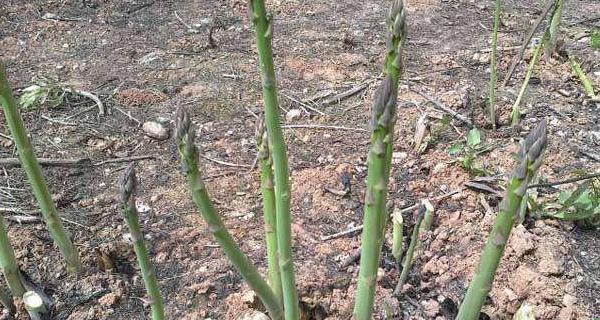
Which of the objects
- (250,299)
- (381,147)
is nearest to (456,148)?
(250,299)

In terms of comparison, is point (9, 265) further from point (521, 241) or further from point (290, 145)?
point (521, 241)

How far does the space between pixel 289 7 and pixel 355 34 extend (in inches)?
21.0

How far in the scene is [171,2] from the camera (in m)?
3.58

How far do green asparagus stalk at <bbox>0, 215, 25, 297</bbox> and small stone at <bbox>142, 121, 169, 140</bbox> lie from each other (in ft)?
2.82

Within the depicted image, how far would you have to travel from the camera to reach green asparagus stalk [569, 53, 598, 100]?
242 cm

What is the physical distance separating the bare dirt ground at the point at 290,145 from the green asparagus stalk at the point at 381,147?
→ 1.30ft

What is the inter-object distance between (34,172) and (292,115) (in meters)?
1.16

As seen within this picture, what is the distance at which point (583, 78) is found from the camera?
2498 millimetres

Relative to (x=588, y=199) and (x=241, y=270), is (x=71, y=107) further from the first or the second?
(x=588, y=199)

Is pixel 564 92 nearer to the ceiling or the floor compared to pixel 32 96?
nearer to the floor

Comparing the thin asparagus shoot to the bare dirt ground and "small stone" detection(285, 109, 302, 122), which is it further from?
"small stone" detection(285, 109, 302, 122)

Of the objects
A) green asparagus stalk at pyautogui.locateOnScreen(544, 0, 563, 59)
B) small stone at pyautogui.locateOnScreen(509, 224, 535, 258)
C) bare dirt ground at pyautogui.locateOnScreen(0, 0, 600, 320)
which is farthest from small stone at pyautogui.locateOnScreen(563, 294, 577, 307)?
green asparagus stalk at pyautogui.locateOnScreen(544, 0, 563, 59)

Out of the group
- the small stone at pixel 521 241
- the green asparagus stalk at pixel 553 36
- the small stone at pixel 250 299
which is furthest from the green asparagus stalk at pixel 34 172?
the green asparagus stalk at pixel 553 36

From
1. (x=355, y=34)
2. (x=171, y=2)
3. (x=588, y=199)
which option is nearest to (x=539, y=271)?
(x=588, y=199)
